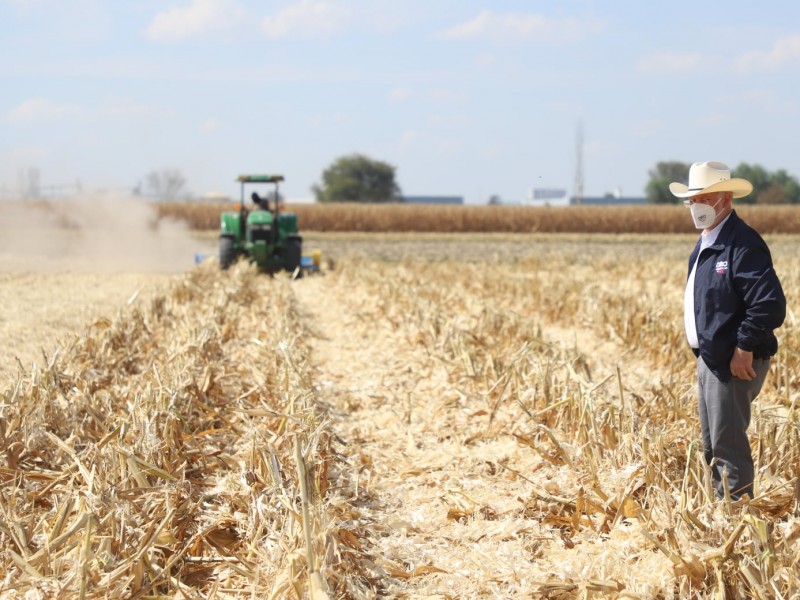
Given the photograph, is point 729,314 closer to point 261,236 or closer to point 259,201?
point 261,236

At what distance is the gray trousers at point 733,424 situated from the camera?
436 cm

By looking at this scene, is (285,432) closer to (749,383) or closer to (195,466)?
(195,466)

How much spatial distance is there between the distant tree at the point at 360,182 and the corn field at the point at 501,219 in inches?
1339

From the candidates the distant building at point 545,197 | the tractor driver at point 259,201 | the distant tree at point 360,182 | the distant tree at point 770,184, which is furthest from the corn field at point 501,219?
the distant tree at point 360,182

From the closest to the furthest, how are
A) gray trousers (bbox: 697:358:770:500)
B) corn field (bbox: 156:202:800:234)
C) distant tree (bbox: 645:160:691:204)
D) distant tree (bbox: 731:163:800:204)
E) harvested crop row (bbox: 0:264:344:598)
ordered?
harvested crop row (bbox: 0:264:344:598) < gray trousers (bbox: 697:358:770:500) < corn field (bbox: 156:202:800:234) < distant tree (bbox: 731:163:800:204) < distant tree (bbox: 645:160:691:204)

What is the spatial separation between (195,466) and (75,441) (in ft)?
3.41

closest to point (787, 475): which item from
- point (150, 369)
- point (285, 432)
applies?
point (285, 432)

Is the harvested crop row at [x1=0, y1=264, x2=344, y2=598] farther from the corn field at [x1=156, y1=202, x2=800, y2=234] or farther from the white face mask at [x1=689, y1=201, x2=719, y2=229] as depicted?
the corn field at [x1=156, y1=202, x2=800, y2=234]

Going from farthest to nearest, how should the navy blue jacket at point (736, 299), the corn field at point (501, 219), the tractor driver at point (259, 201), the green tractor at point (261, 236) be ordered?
the corn field at point (501, 219) → the tractor driver at point (259, 201) → the green tractor at point (261, 236) → the navy blue jacket at point (736, 299)

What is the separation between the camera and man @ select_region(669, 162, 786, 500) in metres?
4.20

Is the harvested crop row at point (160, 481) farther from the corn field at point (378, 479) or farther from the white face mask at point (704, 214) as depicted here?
the white face mask at point (704, 214)

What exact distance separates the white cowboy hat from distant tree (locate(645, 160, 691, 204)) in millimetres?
59693

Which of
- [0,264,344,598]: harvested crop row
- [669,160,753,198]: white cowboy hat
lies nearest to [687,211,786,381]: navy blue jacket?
[669,160,753,198]: white cowboy hat

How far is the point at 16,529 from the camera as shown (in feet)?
12.8
